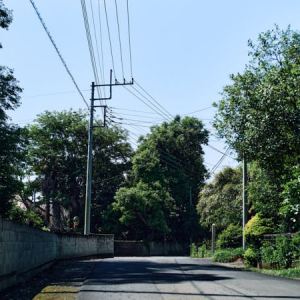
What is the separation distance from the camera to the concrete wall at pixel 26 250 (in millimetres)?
8359

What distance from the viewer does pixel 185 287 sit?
882 centimetres

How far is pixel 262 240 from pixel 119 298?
420 inches

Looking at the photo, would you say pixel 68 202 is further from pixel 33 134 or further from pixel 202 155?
pixel 202 155

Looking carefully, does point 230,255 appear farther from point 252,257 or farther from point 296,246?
point 296,246

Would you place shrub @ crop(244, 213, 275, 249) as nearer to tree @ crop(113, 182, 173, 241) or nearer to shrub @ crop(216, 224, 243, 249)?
shrub @ crop(216, 224, 243, 249)

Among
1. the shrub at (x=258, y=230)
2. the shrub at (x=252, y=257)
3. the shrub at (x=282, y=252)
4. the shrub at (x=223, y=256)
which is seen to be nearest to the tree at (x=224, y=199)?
the shrub at (x=223, y=256)

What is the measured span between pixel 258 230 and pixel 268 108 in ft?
18.4

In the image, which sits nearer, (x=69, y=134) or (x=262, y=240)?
(x=262, y=240)

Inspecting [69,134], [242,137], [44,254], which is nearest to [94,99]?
[242,137]

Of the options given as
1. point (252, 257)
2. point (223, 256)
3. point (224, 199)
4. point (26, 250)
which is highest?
point (224, 199)

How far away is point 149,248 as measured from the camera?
147 ft

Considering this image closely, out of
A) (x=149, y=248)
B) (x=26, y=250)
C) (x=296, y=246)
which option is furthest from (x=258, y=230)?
(x=149, y=248)

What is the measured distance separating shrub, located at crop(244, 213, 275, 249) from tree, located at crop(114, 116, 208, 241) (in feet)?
84.5

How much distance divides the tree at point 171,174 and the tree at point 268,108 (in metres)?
27.0
